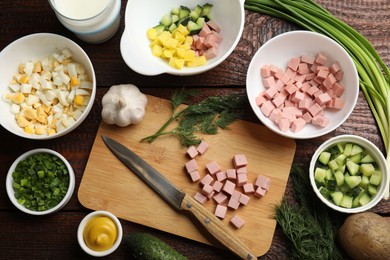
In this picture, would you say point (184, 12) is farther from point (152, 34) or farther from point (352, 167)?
point (352, 167)

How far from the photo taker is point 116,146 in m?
2.54

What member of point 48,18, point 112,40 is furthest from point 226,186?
point 48,18

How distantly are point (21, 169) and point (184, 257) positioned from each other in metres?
0.85

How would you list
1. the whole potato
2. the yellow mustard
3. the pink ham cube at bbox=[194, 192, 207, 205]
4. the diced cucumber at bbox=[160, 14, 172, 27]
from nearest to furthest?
the whole potato
the yellow mustard
the pink ham cube at bbox=[194, 192, 207, 205]
the diced cucumber at bbox=[160, 14, 172, 27]

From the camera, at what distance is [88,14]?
246 centimetres

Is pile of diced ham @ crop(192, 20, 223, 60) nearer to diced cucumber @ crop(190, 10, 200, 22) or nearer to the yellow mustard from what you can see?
diced cucumber @ crop(190, 10, 200, 22)

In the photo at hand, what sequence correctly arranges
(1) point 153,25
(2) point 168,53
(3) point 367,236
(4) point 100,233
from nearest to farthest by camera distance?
(3) point 367,236 < (4) point 100,233 < (2) point 168,53 < (1) point 153,25

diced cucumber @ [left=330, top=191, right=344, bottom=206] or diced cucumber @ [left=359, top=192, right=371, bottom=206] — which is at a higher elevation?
diced cucumber @ [left=359, top=192, right=371, bottom=206]

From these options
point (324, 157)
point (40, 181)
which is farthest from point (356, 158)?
point (40, 181)

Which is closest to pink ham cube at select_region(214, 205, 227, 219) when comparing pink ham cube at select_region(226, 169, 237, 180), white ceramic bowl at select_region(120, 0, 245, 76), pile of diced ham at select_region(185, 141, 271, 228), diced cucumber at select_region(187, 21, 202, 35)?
pile of diced ham at select_region(185, 141, 271, 228)

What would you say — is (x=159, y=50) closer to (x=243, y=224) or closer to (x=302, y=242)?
(x=243, y=224)

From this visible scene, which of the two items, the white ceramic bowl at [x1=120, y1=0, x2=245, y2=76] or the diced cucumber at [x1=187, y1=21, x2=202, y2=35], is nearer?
the white ceramic bowl at [x1=120, y1=0, x2=245, y2=76]

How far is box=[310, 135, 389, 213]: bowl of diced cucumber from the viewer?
7.82 ft

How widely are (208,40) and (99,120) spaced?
643 millimetres
